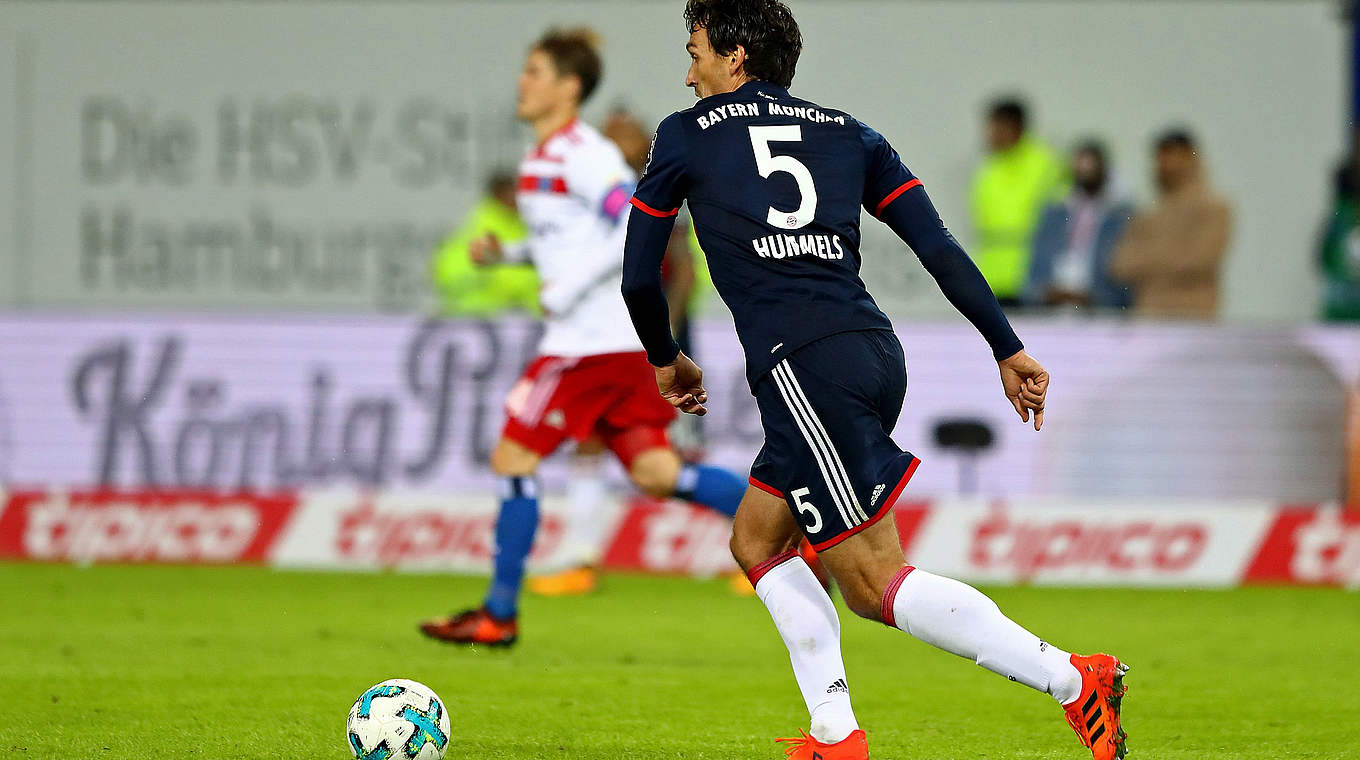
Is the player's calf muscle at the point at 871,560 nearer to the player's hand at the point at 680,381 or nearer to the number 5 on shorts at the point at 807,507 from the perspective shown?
the number 5 on shorts at the point at 807,507

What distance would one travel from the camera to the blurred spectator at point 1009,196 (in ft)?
38.6

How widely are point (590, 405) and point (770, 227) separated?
110 inches

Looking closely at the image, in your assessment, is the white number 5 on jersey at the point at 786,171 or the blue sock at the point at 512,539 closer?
the white number 5 on jersey at the point at 786,171

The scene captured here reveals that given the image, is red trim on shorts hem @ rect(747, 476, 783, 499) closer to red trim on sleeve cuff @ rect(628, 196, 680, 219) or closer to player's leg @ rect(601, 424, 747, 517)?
red trim on sleeve cuff @ rect(628, 196, 680, 219)

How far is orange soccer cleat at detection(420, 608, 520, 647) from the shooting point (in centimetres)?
684

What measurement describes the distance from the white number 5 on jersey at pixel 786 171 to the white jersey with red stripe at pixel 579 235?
2.67m

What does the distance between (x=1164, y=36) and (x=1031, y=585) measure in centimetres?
458

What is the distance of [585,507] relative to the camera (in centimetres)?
945

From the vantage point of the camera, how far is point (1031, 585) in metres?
9.78

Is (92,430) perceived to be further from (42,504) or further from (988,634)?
(988,634)

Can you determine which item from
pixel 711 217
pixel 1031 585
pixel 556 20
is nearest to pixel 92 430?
pixel 556 20

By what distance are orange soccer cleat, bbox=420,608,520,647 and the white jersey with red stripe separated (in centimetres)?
101

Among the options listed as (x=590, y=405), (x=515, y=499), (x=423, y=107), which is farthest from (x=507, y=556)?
(x=423, y=107)

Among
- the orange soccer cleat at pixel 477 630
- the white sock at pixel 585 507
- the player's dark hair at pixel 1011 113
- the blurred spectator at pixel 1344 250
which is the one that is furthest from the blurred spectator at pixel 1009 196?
the orange soccer cleat at pixel 477 630
